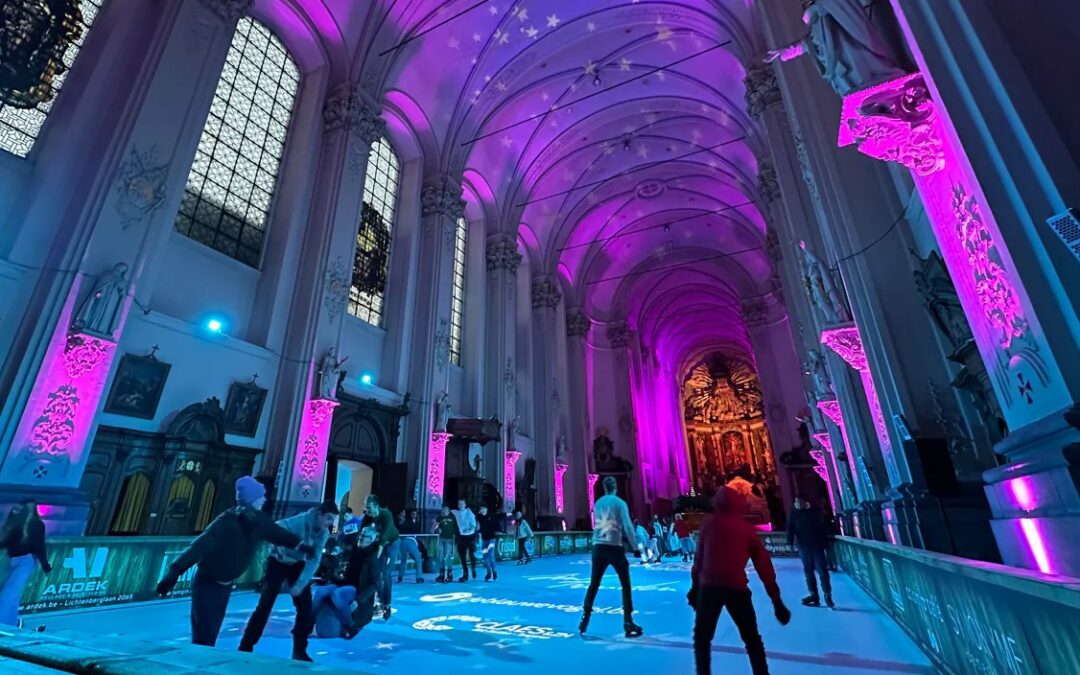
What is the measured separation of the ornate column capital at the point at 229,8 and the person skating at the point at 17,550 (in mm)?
9810

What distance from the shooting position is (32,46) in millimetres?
7637

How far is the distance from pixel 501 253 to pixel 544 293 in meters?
3.69

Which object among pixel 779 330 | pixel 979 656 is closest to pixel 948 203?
pixel 979 656

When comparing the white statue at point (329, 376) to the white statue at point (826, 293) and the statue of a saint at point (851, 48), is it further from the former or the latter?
the statue of a saint at point (851, 48)

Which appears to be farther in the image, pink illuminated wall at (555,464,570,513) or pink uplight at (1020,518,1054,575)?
pink illuminated wall at (555,464,570,513)

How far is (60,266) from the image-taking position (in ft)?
22.0

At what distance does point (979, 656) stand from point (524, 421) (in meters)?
17.6

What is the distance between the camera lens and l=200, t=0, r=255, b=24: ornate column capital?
30.6 ft

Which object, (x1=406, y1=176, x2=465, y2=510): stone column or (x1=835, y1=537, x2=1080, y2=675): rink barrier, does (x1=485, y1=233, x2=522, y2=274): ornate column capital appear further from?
(x1=835, y1=537, x2=1080, y2=675): rink barrier

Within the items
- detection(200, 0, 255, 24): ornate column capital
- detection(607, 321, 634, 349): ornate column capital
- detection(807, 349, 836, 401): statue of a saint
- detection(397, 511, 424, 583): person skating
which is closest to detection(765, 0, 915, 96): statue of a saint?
detection(807, 349, 836, 401): statue of a saint

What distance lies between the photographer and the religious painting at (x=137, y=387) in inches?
297

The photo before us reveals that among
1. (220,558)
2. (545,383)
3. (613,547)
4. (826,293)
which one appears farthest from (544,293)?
(220,558)

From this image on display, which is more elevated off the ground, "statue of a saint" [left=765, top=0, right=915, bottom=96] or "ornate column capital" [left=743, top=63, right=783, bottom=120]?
"ornate column capital" [left=743, top=63, right=783, bottom=120]

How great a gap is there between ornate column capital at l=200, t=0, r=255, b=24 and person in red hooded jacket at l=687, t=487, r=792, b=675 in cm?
1244
